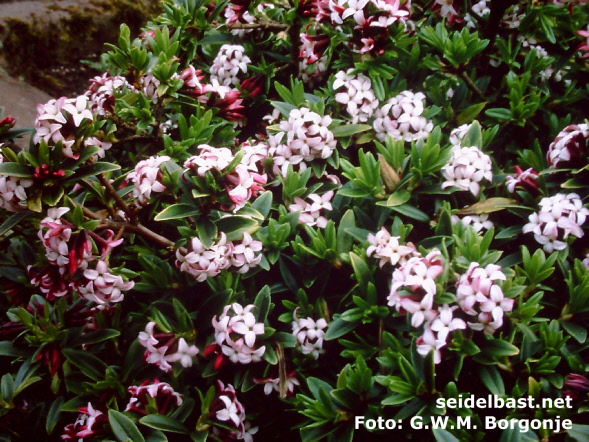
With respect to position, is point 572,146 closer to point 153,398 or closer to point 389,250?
point 389,250

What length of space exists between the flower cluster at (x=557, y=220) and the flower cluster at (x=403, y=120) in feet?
1.72

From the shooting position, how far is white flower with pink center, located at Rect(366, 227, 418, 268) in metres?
1.57

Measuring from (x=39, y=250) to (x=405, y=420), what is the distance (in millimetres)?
1593

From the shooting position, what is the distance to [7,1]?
369 cm

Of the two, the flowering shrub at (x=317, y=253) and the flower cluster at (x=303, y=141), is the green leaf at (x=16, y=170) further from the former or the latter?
the flower cluster at (x=303, y=141)

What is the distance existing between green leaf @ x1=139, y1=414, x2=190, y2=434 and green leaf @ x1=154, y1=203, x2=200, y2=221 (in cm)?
62

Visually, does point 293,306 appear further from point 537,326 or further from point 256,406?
point 537,326

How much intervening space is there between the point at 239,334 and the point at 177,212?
0.44 metres

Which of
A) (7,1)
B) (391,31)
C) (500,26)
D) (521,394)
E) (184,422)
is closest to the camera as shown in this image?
(521,394)

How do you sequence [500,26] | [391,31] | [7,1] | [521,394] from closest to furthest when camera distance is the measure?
[521,394] < [391,31] < [500,26] < [7,1]

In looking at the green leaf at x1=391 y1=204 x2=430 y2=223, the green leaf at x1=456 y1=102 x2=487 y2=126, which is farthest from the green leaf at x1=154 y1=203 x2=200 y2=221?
the green leaf at x1=456 y1=102 x2=487 y2=126

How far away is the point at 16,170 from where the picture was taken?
147 centimetres

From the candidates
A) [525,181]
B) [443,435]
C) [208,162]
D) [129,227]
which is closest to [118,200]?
[129,227]

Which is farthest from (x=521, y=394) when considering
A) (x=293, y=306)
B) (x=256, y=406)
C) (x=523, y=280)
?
(x=256, y=406)
